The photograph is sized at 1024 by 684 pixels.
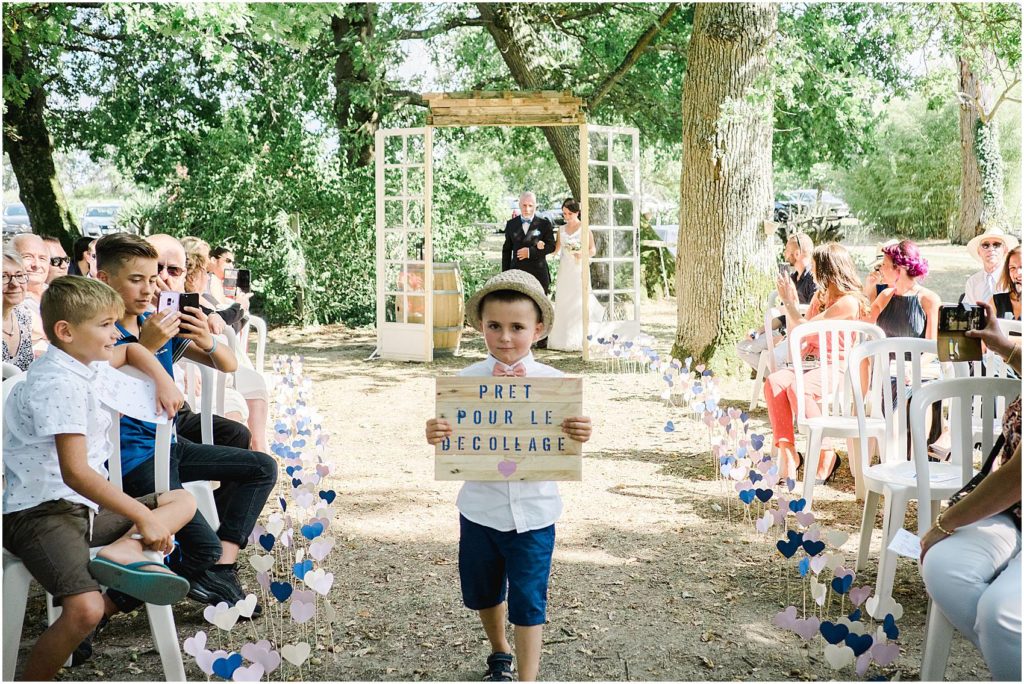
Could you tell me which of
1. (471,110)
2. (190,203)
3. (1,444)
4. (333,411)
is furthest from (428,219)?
(1,444)

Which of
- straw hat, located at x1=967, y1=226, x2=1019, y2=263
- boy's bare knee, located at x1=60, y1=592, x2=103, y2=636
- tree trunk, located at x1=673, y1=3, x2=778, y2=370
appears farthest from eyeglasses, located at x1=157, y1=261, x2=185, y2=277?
tree trunk, located at x1=673, y1=3, x2=778, y2=370

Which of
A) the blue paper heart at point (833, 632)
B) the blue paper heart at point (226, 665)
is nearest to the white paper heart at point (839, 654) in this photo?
the blue paper heart at point (833, 632)

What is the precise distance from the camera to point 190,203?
41.0 ft

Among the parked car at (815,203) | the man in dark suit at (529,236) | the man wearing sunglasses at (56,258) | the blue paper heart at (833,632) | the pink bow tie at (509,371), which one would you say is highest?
the parked car at (815,203)

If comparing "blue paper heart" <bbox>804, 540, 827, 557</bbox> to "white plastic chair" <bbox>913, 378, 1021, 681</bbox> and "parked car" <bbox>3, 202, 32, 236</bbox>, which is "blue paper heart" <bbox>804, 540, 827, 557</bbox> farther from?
"parked car" <bbox>3, 202, 32, 236</bbox>

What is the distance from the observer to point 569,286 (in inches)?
415

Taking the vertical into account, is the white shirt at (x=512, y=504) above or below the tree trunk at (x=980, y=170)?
below

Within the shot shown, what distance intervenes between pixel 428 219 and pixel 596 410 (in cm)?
341

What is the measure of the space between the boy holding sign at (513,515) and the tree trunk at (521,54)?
31.9 feet

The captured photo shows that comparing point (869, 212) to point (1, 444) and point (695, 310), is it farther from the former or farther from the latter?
point (1, 444)

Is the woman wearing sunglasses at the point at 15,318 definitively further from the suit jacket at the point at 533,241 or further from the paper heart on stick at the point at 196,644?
the suit jacket at the point at 533,241

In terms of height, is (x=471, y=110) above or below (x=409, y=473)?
above

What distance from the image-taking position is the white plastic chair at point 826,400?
4414 millimetres

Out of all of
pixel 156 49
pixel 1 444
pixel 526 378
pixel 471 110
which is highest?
pixel 156 49
